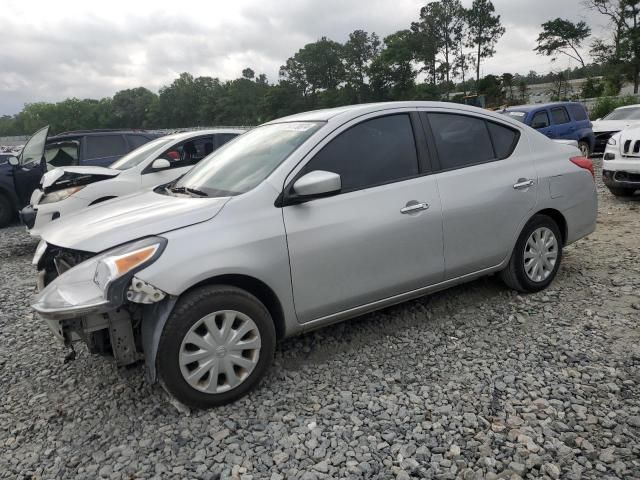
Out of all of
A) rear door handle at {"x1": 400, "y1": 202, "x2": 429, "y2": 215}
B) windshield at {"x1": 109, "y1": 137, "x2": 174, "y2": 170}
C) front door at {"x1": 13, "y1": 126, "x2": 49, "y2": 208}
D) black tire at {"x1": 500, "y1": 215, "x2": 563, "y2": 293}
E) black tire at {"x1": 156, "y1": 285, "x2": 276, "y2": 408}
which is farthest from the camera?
front door at {"x1": 13, "y1": 126, "x2": 49, "y2": 208}

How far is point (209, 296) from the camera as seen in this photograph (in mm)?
2779

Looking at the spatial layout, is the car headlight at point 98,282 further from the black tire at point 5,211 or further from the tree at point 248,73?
the tree at point 248,73

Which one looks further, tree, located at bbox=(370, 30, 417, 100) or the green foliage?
tree, located at bbox=(370, 30, 417, 100)

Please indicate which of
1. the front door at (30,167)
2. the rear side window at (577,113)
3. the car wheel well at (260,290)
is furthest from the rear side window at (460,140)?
the rear side window at (577,113)

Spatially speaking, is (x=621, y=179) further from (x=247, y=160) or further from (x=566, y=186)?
(x=247, y=160)

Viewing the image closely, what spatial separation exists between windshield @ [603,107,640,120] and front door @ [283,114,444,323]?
12913 mm

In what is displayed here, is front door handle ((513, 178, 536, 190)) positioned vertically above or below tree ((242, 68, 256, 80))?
below

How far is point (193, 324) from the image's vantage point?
2.75 m

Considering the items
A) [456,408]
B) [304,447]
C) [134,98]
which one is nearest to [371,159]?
[456,408]

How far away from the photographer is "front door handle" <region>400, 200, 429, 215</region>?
3.48 m

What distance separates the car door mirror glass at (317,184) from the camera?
301 centimetres

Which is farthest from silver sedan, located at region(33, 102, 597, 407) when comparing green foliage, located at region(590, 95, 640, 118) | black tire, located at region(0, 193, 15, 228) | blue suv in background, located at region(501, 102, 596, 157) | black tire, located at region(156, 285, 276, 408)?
green foliage, located at region(590, 95, 640, 118)

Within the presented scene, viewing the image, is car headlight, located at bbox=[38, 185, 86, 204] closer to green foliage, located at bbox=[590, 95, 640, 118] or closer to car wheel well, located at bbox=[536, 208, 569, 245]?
car wheel well, located at bbox=[536, 208, 569, 245]

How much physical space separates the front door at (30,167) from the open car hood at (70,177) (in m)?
1.55
